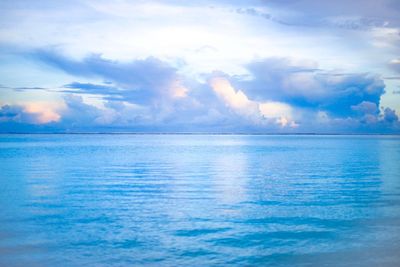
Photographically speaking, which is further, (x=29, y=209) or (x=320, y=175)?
(x=320, y=175)

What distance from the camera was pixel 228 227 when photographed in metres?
20.0

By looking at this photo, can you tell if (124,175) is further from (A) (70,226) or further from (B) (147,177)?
(A) (70,226)

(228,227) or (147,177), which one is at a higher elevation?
(147,177)

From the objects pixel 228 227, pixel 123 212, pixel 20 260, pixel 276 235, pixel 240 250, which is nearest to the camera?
pixel 20 260

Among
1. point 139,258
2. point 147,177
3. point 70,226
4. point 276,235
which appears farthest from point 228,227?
point 147,177

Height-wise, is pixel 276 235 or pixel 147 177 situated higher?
pixel 147 177

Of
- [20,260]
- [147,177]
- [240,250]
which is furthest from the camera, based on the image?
[147,177]

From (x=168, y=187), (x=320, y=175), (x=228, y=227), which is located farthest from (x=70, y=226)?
(x=320, y=175)

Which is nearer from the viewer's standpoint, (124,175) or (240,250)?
(240,250)

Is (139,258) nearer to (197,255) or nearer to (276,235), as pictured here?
(197,255)

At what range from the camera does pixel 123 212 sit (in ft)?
76.4

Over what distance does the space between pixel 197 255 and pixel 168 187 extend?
16.8 meters

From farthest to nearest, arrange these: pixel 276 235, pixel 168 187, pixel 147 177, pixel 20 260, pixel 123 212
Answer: pixel 147 177 → pixel 168 187 → pixel 123 212 → pixel 276 235 → pixel 20 260

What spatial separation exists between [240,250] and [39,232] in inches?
360
